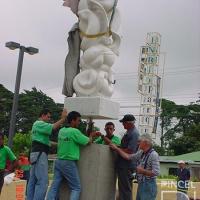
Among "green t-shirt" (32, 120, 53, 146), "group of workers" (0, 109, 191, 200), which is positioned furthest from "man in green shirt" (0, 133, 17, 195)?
"green t-shirt" (32, 120, 53, 146)

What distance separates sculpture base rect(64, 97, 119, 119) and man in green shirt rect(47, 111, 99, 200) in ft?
2.15

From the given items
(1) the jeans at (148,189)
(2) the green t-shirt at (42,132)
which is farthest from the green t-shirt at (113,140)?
(1) the jeans at (148,189)

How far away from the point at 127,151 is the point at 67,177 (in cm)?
103

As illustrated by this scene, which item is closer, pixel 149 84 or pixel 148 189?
pixel 148 189

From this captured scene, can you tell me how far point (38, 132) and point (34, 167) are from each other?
1.90ft

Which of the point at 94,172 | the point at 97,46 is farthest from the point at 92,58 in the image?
the point at 94,172

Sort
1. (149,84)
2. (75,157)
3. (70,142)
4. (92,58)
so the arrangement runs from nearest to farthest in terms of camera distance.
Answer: (70,142) < (75,157) < (92,58) < (149,84)

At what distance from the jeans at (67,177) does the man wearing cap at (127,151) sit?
2.32 ft

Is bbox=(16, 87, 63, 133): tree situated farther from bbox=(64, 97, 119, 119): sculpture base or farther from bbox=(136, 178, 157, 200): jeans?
bbox=(136, 178, 157, 200): jeans

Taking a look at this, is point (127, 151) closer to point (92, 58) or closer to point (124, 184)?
point (124, 184)

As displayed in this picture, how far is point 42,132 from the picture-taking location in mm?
7148

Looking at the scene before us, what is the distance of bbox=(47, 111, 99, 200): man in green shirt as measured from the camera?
6.82 meters

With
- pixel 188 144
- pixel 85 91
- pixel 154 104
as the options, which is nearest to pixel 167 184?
pixel 85 91

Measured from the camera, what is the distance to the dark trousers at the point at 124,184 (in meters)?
7.11
